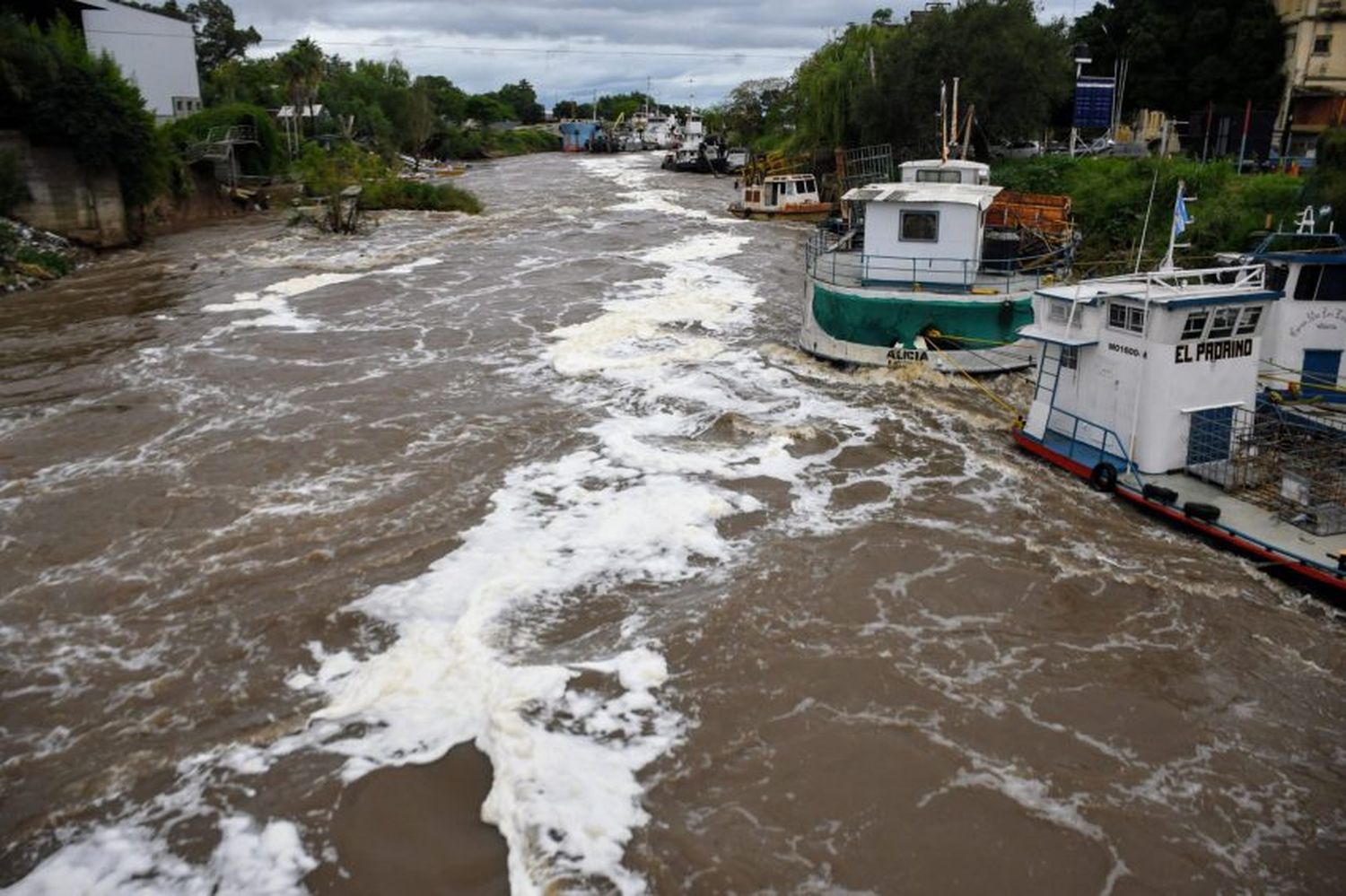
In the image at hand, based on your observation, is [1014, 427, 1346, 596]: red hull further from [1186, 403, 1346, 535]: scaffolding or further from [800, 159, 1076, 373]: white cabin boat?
[800, 159, 1076, 373]: white cabin boat

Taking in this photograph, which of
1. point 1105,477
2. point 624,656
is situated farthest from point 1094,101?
point 624,656

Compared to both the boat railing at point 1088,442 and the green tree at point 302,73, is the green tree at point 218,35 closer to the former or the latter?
the green tree at point 302,73

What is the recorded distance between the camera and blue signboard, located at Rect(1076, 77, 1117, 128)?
40312 mm

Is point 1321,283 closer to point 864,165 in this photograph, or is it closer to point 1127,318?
point 1127,318

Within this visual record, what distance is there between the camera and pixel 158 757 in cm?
830

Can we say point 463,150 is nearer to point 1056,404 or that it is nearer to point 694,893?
point 1056,404

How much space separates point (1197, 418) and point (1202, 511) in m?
1.72

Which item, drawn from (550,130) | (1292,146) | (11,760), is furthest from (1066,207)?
(550,130)

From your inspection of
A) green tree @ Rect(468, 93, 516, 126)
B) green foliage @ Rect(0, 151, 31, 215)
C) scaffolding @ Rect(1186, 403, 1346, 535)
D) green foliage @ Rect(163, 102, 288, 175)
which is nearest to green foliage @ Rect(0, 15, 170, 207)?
green foliage @ Rect(0, 151, 31, 215)

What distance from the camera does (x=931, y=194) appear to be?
65.5 feet

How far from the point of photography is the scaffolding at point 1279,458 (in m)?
11.7

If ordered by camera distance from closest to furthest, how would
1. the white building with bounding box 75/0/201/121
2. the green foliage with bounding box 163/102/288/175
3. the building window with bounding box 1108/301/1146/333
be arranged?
the building window with bounding box 1108/301/1146/333, the green foliage with bounding box 163/102/288/175, the white building with bounding box 75/0/201/121

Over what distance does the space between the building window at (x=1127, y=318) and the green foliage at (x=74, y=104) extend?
112 ft

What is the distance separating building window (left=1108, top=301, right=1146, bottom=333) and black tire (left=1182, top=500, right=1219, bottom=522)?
2.39m
